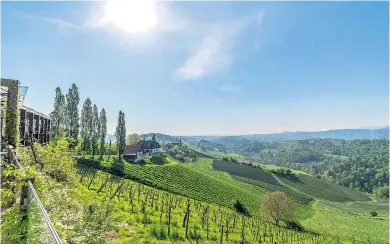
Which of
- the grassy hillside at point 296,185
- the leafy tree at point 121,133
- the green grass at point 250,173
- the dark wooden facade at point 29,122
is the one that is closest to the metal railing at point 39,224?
the dark wooden facade at point 29,122

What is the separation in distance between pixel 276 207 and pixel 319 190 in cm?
7945

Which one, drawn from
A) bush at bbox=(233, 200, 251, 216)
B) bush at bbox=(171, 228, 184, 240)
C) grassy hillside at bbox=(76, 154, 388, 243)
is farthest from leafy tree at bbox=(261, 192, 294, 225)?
bush at bbox=(171, 228, 184, 240)

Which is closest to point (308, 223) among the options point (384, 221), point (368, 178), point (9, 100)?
point (384, 221)

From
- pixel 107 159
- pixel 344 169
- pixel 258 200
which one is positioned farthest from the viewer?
pixel 344 169

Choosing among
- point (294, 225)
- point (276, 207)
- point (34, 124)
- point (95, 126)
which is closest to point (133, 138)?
point (95, 126)

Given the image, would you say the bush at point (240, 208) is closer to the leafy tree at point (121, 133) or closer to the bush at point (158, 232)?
the leafy tree at point (121, 133)

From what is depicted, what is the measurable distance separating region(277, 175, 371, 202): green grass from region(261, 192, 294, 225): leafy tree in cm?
6446

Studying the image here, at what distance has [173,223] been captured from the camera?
25.9 m

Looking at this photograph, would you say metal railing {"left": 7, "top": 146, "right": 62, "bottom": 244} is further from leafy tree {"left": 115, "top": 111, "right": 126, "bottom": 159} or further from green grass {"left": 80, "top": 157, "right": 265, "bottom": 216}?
leafy tree {"left": 115, "top": 111, "right": 126, "bottom": 159}

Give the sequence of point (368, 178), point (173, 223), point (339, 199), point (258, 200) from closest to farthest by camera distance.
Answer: point (173, 223) → point (258, 200) → point (339, 199) → point (368, 178)

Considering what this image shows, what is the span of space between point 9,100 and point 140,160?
220 feet

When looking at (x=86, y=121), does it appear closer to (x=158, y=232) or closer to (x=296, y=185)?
(x=158, y=232)

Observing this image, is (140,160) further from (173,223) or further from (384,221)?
(384,221)

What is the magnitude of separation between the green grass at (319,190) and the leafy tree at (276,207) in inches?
2538
